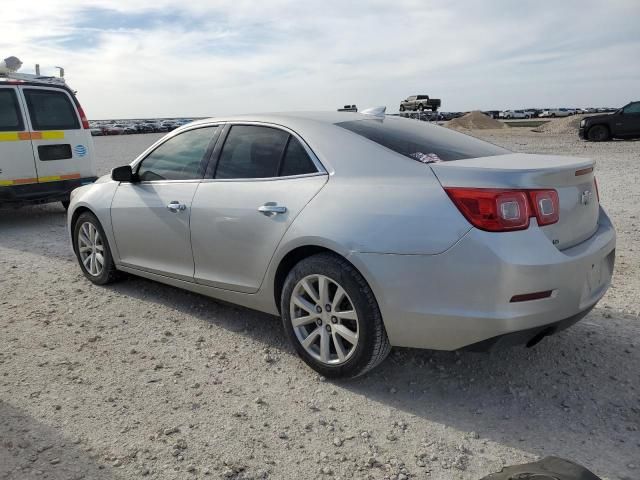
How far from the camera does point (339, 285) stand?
10.7 ft

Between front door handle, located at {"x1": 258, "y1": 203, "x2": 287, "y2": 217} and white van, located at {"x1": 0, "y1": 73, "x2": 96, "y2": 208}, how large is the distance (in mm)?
6156

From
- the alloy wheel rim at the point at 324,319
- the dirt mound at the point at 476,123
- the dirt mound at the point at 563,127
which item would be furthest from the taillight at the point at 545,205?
the dirt mound at the point at 476,123

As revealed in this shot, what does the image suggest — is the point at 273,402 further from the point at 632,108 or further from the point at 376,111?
the point at 632,108

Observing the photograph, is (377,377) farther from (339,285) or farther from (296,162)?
(296,162)

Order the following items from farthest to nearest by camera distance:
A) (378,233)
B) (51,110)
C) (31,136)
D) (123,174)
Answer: (51,110)
(31,136)
(123,174)
(378,233)

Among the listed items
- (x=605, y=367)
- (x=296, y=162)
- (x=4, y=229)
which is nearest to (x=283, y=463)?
(x=296, y=162)

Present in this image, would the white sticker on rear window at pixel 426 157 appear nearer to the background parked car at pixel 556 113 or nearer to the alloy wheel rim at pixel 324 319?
the alloy wheel rim at pixel 324 319

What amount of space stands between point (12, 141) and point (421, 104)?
51.8m

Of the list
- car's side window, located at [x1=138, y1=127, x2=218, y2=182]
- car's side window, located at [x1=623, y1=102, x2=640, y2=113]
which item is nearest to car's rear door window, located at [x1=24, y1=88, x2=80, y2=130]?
car's side window, located at [x1=138, y1=127, x2=218, y2=182]

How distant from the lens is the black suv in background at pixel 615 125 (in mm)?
22328

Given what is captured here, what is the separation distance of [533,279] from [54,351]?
10.1 feet

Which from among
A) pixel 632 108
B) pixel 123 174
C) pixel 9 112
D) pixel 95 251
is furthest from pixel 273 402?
pixel 632 108

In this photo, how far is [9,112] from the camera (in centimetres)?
826

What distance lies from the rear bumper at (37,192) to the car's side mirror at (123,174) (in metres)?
4.38
